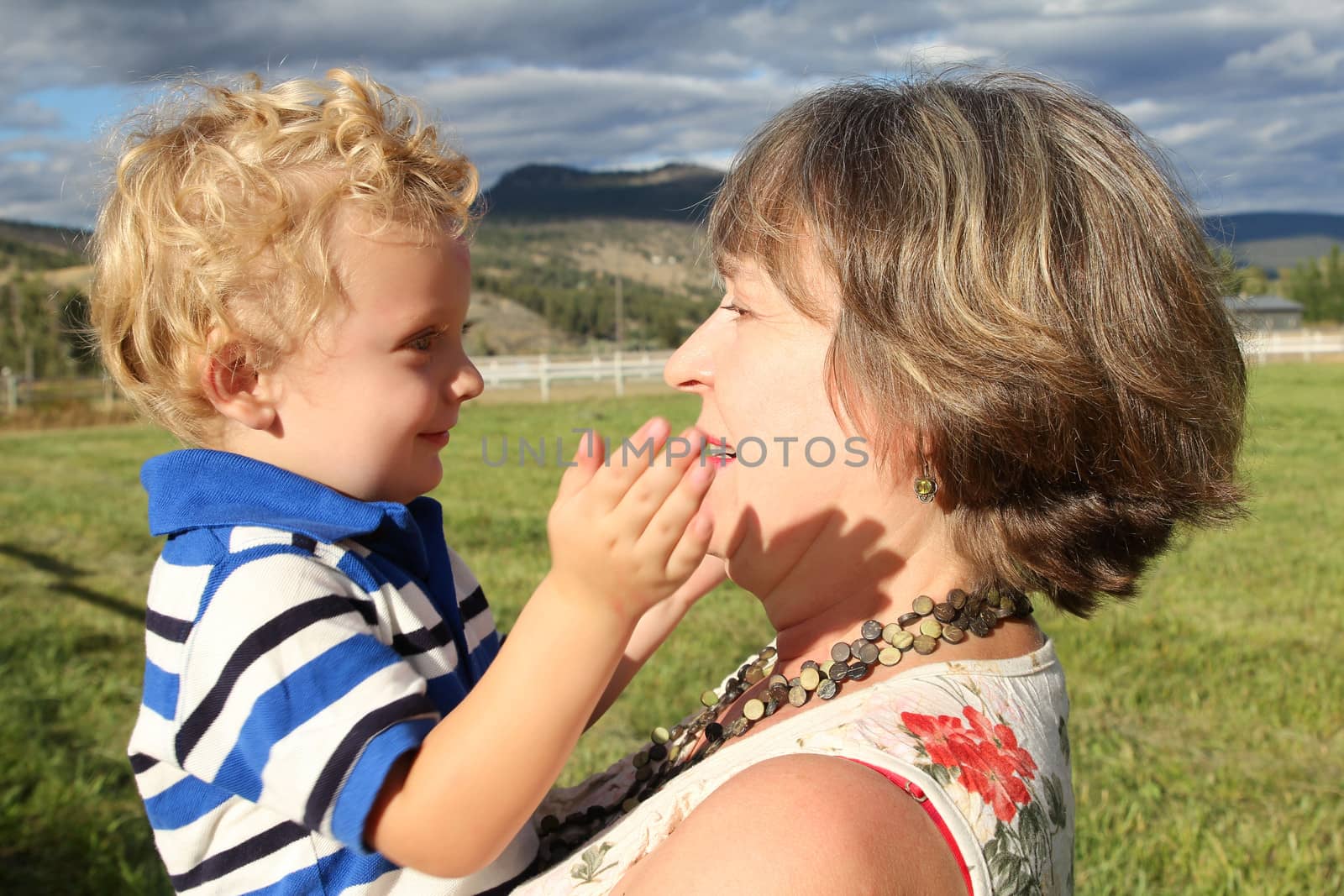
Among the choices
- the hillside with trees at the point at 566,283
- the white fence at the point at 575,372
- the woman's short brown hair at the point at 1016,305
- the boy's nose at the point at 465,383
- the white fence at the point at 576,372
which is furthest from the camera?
the hillside with trees at the point at 566,283

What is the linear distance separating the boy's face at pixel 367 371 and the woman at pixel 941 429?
0.49 m

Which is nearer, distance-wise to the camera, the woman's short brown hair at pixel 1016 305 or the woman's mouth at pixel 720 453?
the woman's short brown hair at pixel 1016 305

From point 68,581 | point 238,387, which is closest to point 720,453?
point 238,387

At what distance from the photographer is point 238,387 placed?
1.84 metres

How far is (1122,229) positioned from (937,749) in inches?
29.8

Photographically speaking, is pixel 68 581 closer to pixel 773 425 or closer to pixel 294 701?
pixel 294 701

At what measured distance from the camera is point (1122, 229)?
1.48 metres

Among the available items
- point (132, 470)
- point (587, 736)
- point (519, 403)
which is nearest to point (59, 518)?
point (132, 470)

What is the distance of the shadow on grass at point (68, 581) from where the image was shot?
6.44 metres

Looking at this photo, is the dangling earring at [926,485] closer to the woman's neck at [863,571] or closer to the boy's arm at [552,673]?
the woman's neck at [863,571]


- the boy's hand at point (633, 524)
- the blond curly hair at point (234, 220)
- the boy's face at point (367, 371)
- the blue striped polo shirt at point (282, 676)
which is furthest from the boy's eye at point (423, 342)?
the boy's hand at point (633, 524)

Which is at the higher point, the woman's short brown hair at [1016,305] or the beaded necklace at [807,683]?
the woman's short brown hair at [1016,305]

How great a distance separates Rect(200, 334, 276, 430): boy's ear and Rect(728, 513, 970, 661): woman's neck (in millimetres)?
857

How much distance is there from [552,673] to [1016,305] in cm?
77
